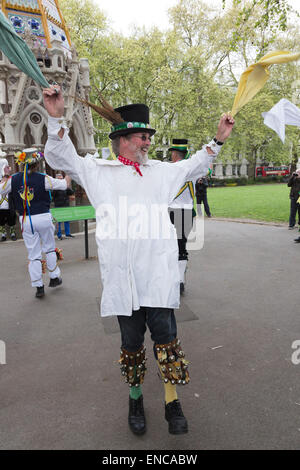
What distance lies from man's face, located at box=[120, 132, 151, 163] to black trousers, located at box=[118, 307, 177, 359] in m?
1.07

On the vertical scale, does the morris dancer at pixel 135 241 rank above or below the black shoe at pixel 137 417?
above

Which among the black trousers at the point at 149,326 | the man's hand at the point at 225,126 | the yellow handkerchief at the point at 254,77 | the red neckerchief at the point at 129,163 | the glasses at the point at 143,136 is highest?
the yellow handkerchief at the point at 254,77

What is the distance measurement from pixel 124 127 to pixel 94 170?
0.36 meters

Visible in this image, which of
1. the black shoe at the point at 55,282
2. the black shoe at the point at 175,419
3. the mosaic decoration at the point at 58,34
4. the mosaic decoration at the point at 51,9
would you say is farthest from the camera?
the mosaic decoration at the point at 58,34

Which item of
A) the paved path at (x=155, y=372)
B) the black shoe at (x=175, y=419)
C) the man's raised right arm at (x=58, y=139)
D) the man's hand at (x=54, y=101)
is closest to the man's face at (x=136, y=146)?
the man's raised right arm at (x=58, y=139)

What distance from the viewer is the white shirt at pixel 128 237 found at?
2.24m

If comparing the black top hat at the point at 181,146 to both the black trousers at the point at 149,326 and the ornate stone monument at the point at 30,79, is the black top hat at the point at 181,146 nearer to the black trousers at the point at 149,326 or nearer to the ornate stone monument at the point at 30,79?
the black trousers at the point at 149,326

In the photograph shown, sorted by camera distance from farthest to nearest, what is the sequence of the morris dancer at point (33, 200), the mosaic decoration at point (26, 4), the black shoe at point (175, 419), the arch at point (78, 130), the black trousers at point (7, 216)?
the arch at point (78, 130) < the mosaic decoration at point (26, 4) < the black trousers at point (7, 216) < the morris dancer at point (33, 200) < the black shoe at point (175, 419)

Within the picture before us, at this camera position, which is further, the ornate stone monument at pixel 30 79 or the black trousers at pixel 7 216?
the ornate stone monument at pixel 30 79

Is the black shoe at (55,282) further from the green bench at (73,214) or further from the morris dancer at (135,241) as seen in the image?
the morris dancer at (135,241)

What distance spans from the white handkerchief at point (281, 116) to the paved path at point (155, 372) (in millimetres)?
2977

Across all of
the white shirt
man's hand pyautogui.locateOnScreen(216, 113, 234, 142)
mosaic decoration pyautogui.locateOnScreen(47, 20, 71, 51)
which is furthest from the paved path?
mosaic decoration pyautogui.locateOnScreen(47, 20, 71, 51)

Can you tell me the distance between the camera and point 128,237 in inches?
89.2

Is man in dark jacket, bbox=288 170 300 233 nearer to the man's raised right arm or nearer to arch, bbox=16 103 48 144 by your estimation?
arch, bbox=16 103 48 144
